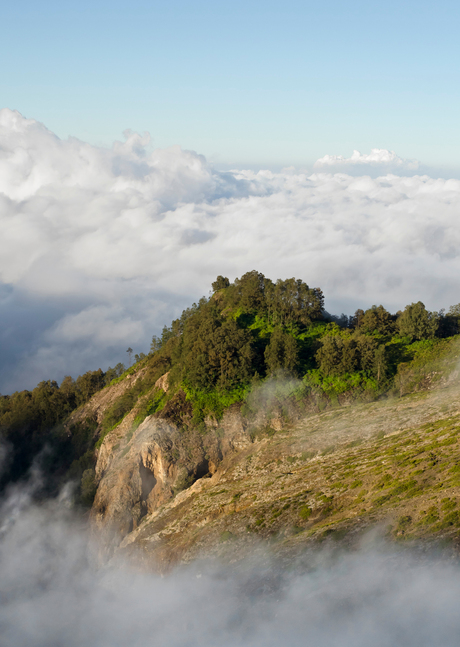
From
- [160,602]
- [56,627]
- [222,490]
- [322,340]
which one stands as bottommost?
[56,627]

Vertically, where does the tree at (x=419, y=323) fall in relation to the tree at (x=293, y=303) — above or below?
below

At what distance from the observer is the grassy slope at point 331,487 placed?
1631 inches

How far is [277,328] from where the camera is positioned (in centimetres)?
8112

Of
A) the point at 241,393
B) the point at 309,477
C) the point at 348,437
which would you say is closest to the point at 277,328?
the point at 241,393

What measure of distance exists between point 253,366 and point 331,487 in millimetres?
26937

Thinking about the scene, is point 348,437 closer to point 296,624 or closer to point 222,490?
point 222,490

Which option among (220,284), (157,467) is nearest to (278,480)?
(157,467)

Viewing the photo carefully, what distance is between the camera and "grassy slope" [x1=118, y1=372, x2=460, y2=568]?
4144 cm

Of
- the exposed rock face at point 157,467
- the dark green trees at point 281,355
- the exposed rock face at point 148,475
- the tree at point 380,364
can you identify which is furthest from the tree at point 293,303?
the exposed rock face at point 148,475

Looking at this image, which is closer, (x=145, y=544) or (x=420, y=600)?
(x=420, y=600)

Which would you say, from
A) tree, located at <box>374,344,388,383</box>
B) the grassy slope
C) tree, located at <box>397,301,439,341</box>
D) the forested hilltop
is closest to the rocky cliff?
the grassy slope

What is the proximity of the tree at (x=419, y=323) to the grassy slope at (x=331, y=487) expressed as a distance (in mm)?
12508

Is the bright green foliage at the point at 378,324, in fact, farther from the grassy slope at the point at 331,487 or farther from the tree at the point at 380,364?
the grassy slope at the point at 331,487

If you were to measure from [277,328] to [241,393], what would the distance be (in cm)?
1655
